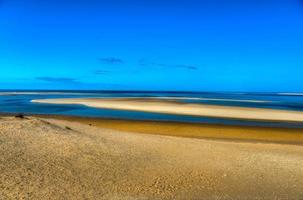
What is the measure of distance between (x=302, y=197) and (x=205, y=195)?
242 cm

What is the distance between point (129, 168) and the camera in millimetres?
12820

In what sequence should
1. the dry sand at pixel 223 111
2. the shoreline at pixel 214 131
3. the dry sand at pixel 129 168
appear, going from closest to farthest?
the dry sand at pixel 129 168 < the shoreline at pixel 214 131 < the dry sand at pixel 223 111

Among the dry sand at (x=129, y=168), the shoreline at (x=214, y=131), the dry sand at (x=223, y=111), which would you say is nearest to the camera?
the dry sand at (x=129, y=168)

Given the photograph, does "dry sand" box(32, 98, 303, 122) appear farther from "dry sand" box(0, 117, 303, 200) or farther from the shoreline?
"dry sand" box(0, 117, 303, 200)

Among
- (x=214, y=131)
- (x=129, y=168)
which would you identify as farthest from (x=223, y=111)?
(x=129, y=168)

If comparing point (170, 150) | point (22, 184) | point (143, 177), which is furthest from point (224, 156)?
point (22, 184)

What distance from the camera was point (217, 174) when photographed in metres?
12.8

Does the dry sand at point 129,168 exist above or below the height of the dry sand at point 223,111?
below

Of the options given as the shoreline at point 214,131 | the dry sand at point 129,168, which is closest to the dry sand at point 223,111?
the shoreline at point 214,131

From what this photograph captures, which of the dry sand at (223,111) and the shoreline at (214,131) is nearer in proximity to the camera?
the shoreline at (214,131)

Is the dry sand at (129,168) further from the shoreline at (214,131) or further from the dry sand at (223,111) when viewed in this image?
the dry sand at (223,111)

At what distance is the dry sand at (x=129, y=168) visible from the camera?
10.4 metres

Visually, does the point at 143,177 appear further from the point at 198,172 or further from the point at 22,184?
the point at 22,184

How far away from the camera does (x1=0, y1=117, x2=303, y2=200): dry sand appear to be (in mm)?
10367
